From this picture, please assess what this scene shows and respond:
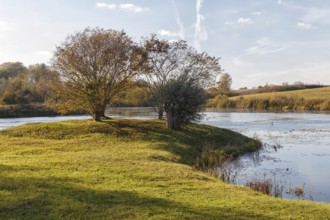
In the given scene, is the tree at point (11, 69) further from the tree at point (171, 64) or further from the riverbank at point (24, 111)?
the tree at point (171, 64)

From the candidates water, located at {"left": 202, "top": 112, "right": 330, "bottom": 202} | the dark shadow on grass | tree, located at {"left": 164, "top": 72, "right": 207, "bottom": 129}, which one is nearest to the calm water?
water, located at {"left": 202, "top": 112, "right": 330, "bottom": 202}

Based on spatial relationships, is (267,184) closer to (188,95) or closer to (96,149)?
(96,149)

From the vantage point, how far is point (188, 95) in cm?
2677

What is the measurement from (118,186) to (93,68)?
1787 cm

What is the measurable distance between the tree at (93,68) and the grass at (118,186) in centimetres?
663

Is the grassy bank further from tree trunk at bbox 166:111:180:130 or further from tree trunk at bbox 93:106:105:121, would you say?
tree trunk at bbox 93:106:105:121

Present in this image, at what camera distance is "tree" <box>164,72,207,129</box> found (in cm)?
2658

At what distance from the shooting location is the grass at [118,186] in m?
8.73

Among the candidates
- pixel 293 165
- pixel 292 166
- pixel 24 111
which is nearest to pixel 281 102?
pixel 24 111

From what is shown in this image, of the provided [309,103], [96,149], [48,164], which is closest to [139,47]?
[96,149]

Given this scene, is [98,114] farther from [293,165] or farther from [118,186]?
[118,186]

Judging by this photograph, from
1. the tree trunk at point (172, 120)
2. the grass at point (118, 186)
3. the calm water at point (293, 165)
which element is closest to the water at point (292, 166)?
the calm water at point (293, 165)

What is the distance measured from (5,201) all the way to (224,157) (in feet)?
44.2

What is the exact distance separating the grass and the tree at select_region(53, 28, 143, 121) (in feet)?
21.8
